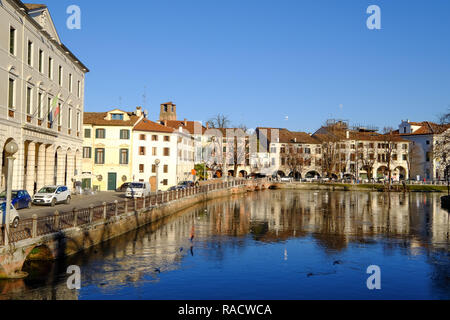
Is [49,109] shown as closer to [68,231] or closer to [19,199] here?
[19,199]

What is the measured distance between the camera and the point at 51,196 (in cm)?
3067

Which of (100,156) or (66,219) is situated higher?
(100,156)

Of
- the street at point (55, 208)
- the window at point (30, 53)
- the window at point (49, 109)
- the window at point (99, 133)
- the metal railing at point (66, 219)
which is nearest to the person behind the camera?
the metal railing at point (66, 219)

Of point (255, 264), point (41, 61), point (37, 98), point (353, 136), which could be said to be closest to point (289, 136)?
point (353, 136)

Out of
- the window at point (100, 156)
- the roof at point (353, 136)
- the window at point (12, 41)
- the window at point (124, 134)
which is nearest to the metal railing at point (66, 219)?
the window at point (12, 41)

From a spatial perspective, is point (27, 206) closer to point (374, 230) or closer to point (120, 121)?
point (374, 230)

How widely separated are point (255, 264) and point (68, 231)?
855 centimetres

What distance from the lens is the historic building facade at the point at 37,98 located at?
94.9 ft

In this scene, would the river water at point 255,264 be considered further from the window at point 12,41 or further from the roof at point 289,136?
the roof at point 289,136

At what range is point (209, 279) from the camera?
16.7 metres

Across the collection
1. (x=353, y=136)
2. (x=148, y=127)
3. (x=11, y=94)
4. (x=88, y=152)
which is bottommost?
(x=88, y=152)

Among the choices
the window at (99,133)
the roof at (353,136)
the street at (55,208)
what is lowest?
the street at (55,208)

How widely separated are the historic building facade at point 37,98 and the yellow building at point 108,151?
1286 cm
